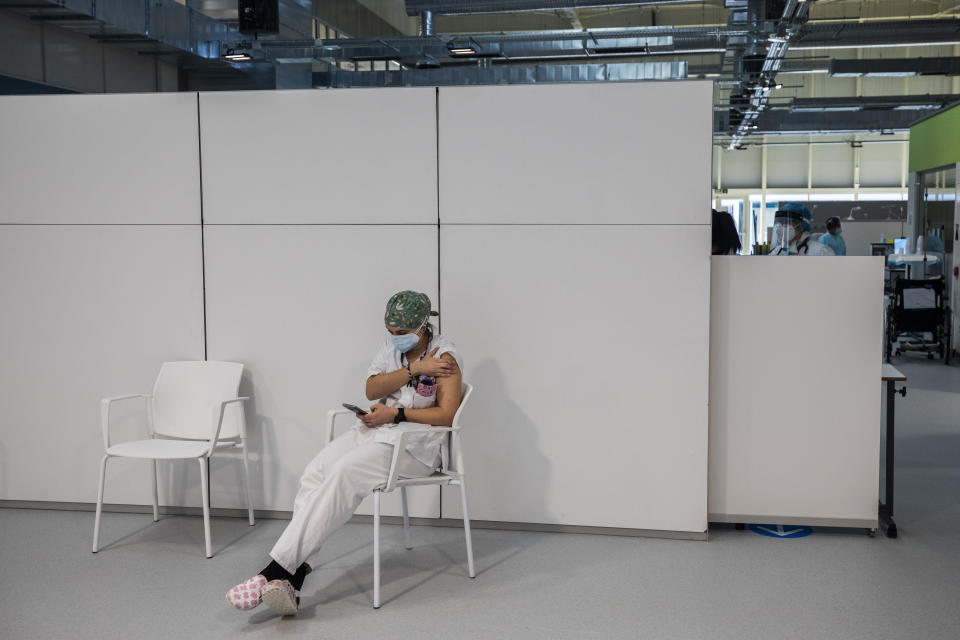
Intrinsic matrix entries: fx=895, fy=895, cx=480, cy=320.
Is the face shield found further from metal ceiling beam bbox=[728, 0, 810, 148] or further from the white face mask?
metal ceiling beam bbox=[728, 0, 810, 148]

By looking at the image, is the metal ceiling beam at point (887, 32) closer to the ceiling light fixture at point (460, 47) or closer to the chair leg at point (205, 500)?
the ceiling light fixture at point (460, 47)

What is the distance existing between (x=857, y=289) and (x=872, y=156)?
57.8 feet

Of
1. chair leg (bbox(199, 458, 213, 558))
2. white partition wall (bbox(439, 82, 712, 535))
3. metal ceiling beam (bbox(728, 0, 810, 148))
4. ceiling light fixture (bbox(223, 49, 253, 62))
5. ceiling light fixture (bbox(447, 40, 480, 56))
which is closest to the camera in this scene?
chair leg (bbox(199, 458, 213, 558))

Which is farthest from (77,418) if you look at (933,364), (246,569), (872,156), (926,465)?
(872,156)

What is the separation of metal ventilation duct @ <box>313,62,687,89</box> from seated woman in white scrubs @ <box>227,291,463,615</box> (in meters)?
7.38

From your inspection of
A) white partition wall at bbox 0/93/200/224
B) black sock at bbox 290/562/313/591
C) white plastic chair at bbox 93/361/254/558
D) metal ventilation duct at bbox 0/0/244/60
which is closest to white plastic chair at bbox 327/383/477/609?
black sock at bbox 290/562/313/591

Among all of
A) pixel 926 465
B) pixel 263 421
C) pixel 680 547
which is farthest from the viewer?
pixel 926 465

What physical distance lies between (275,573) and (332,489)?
376mm

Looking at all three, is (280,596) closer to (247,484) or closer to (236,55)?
(247,484)

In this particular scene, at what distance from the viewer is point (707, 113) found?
415cm

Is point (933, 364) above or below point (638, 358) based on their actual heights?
below

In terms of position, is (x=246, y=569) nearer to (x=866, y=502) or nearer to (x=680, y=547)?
(x=680, y=547)

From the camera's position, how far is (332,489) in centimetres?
353

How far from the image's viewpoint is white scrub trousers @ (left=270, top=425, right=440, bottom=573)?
3.43 m
